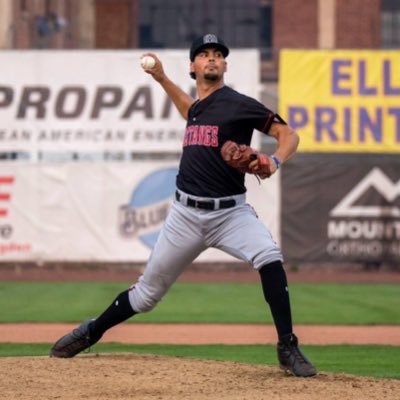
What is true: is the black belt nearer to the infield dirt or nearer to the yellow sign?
the infield dirt

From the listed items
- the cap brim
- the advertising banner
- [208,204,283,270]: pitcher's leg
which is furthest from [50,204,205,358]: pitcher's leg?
the advertising banner

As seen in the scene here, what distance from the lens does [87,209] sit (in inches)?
781

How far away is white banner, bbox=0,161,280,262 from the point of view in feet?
64.7

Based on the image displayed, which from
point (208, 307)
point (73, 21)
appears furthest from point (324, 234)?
point (73, 21)

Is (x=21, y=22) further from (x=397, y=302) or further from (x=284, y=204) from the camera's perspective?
(x=397, y=302)

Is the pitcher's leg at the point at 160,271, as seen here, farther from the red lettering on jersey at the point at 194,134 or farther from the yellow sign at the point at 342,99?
the yellow sign at the point at 342,99

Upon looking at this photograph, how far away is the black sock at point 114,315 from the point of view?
7.89 metres

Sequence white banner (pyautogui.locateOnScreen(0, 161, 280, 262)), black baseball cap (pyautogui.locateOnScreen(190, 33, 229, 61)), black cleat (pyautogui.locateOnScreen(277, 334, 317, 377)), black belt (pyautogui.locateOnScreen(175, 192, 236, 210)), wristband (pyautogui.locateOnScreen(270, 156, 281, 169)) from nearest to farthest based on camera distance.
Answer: wristband (pyautogui.locateOnScreen(270, 156, 281, 169)) → black cleat (pyautogui.locateOnScreen(277, 334, 317, 377)) → black belt (pyautogui.locateOnScreen(175, 192, 236, 210)) → black baseball cap (pyautogui.locateOnScreen(190, 33, 229, 61)) → white banner (pyautogui.locateOnScreen(0, 161, 280, 262))

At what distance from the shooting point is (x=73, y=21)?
119 ft

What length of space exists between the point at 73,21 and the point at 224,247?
2963cm

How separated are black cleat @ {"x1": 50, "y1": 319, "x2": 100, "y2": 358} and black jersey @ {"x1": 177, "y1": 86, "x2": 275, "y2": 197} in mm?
1274

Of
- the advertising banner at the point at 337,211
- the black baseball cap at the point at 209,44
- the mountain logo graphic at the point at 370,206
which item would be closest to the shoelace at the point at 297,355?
the black baseball cap at the point at 209,44

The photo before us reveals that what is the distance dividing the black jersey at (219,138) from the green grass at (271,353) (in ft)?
6.08

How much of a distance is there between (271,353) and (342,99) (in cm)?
1077
